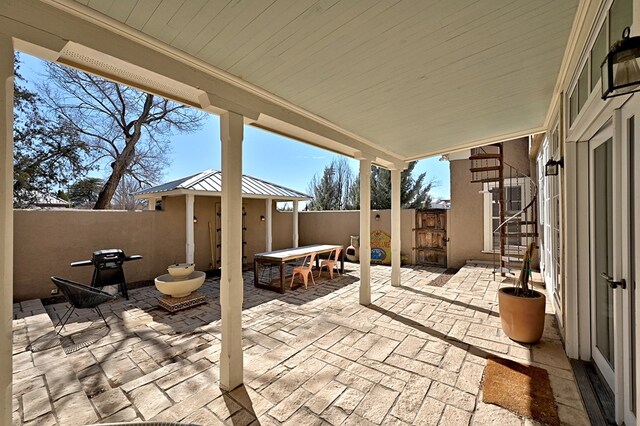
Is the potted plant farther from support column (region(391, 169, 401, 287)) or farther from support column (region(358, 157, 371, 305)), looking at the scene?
support column (region(391, 169, 401, 287))

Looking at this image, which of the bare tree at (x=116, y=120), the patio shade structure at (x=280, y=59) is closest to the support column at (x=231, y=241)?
the patio shade structure at (x=280, y=59)

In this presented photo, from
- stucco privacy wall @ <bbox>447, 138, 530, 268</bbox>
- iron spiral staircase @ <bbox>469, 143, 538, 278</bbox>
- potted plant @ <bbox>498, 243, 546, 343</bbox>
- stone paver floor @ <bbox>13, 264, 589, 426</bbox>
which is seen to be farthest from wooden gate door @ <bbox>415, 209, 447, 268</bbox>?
potted plant @ <bbox>498, 243, 546, 343</bbox>

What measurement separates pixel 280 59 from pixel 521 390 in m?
3.61

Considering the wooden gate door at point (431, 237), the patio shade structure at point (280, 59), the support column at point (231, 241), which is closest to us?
the patio shade structure at point (280, 59)

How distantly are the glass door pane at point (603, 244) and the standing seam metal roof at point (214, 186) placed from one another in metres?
5.80

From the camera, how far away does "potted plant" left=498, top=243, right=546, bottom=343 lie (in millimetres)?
3179

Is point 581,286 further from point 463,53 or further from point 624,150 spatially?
point 463,53

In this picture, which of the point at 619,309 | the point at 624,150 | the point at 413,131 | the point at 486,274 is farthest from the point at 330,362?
the point at 486,274

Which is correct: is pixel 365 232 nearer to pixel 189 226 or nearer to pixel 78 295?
pixel 78 295

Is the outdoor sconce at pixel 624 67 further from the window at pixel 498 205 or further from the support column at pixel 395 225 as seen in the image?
the window at pixel 498 205

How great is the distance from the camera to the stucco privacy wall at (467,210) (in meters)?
7.80

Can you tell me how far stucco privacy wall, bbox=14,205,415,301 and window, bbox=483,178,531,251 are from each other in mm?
2177

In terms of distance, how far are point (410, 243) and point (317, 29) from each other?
8086mm

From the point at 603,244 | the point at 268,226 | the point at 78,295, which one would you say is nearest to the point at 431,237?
the point at 268,226
